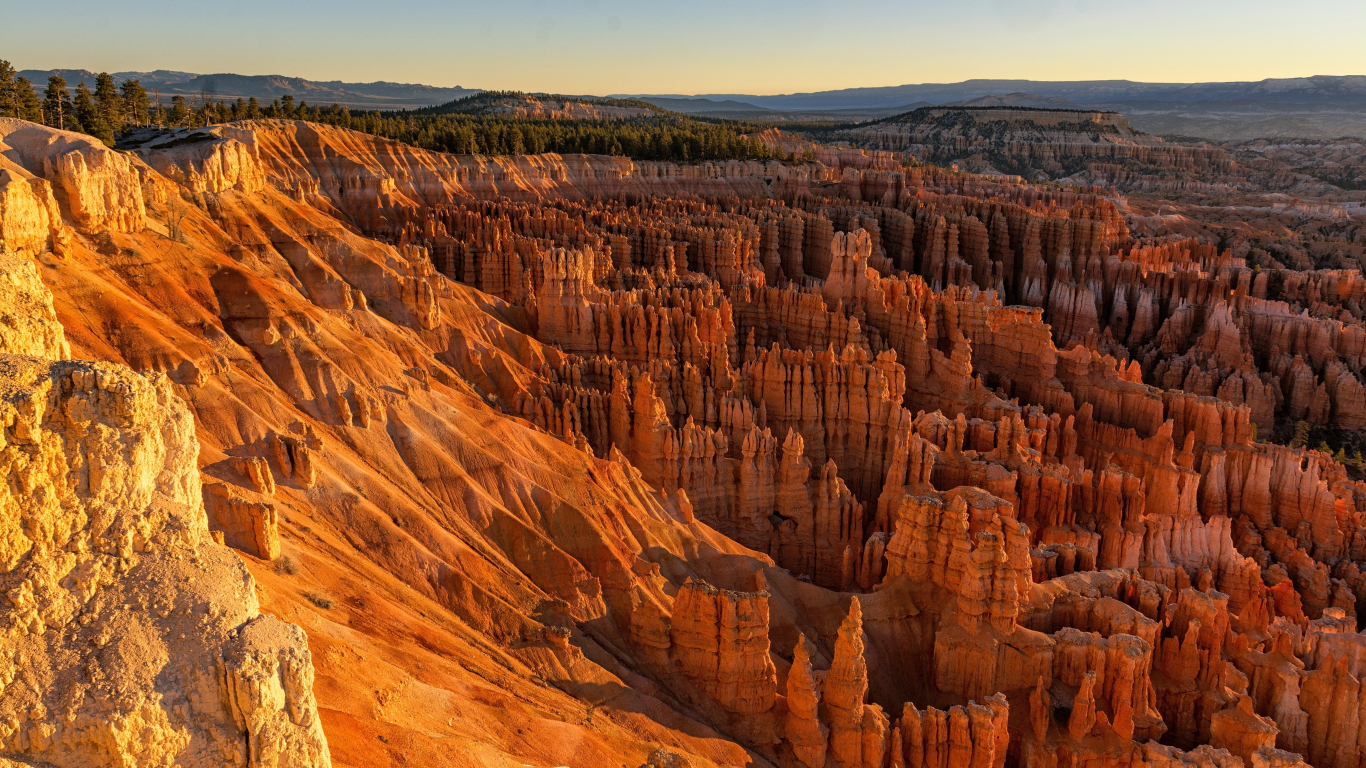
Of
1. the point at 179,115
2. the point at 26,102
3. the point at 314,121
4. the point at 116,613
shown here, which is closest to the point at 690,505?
the point at 116,613

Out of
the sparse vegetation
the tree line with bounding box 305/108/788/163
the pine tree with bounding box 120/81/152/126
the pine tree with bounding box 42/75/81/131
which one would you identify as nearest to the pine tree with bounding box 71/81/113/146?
the pine tree with bounding box 42/75/81/131

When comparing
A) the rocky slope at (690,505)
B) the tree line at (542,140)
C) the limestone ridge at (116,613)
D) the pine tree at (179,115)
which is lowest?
the rocky slope at (690,505)

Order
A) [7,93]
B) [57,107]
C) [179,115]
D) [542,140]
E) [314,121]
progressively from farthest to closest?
[542,140] → [314,121] → [179,115] → [57,107] → [7,93]

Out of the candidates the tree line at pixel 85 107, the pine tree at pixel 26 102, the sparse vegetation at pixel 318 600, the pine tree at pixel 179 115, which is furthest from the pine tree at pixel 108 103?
the sparse vegetation at pixel 318 600

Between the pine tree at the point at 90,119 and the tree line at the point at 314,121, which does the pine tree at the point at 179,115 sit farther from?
the pine tree at the point at 90,119

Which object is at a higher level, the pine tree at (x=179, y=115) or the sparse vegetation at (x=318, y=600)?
the pine tree at (x=179, y=115)

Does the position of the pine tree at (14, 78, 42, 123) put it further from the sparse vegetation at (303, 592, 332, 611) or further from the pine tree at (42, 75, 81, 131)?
the sparse vegetation at (303, 592, 332, 611)

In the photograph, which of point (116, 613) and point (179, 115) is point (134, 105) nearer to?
point (179, 115)
